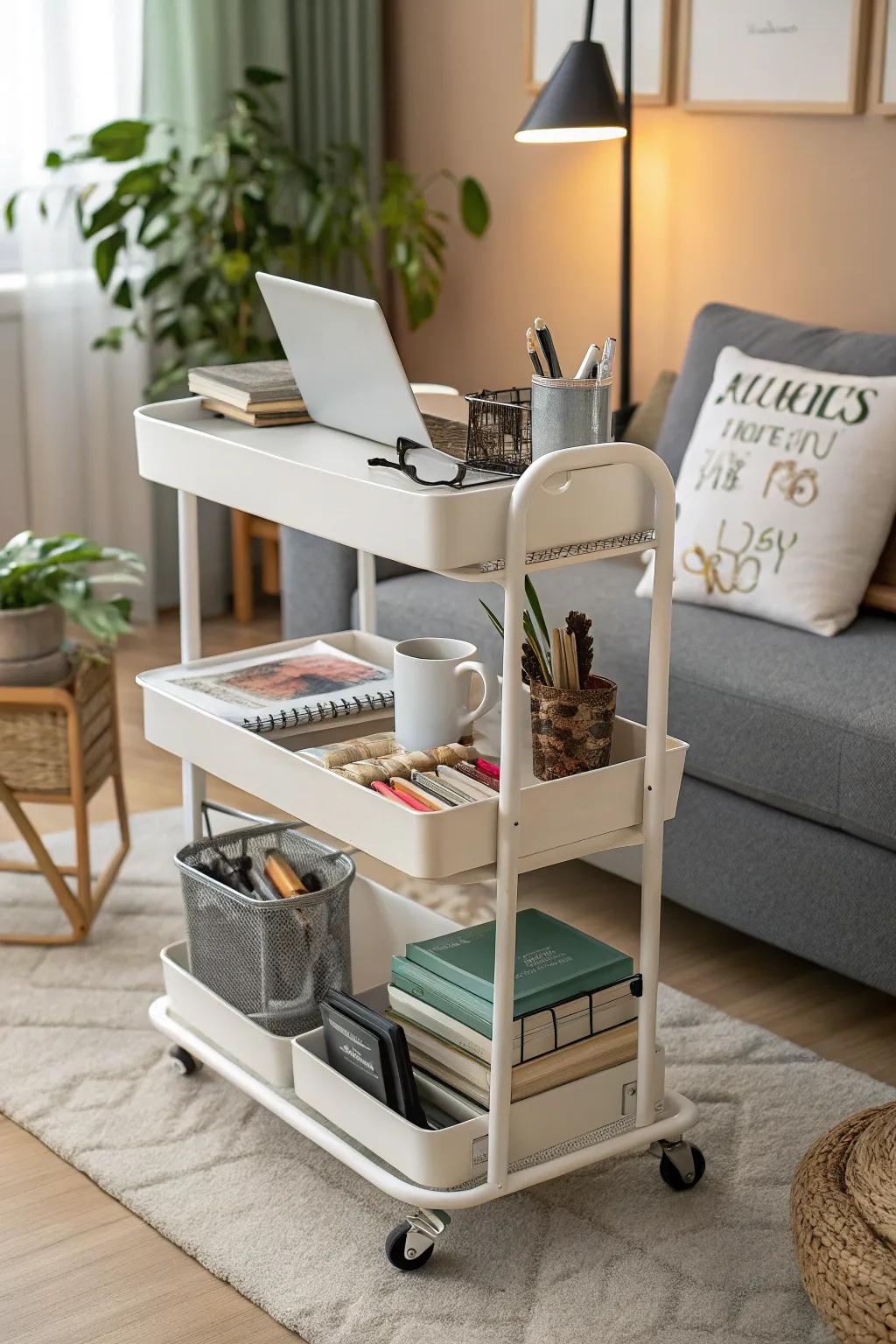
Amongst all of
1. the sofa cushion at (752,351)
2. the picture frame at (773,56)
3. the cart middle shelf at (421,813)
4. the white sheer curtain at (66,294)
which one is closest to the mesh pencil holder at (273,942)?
the cart middle shelf at (421,813)

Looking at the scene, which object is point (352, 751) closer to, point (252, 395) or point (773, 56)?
point (252, 395)

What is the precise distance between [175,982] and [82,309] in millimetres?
2371

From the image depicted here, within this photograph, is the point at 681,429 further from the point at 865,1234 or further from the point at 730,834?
the point at 865,1234

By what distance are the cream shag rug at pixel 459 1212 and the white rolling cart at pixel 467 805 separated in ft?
0.20

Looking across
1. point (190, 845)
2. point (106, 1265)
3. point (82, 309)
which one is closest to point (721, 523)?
point (190, 845)

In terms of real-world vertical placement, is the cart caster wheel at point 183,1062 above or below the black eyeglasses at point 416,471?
below

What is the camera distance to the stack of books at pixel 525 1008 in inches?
69.4

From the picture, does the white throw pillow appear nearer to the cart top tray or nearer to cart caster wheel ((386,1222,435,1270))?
the cart top tray

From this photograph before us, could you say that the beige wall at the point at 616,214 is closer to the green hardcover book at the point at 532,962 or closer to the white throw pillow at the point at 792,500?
the white throw pillow at the point at 792,500

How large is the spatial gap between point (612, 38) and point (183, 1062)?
97.6 inches

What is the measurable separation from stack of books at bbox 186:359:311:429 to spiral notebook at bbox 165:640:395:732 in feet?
1.07

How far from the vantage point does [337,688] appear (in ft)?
6.62

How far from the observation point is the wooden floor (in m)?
1.71

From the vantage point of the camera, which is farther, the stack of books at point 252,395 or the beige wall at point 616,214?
the beige wall at point 616,214
